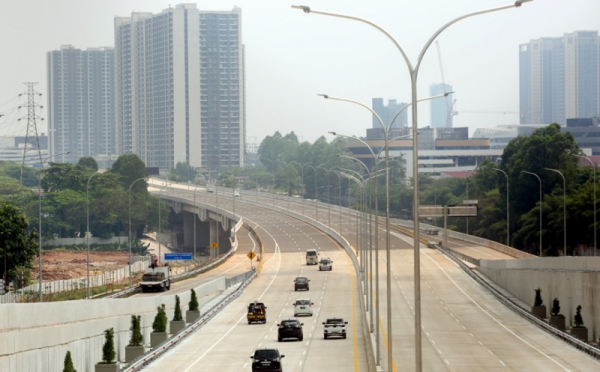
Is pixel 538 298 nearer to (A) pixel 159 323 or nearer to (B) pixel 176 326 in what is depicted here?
(B) pixel 176 326

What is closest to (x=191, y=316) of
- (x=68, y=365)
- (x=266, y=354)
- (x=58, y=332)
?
(x=266, y=354)

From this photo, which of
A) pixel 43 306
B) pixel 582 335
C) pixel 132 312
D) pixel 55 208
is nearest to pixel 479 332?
pixel 582 335

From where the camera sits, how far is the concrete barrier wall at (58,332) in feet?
107

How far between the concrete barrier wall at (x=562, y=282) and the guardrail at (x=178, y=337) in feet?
75.9

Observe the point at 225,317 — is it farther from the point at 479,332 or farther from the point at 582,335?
the point at 582,335

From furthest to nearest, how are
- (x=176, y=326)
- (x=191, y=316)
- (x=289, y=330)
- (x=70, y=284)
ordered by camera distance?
(x=70, y=284), (x=191, y=316), (x=176, y=326), (x=289, y=330)

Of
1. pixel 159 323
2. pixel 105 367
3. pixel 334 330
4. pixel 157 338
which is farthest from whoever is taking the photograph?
pixel 334 330

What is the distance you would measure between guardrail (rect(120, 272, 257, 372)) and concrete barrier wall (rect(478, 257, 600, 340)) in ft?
75.9

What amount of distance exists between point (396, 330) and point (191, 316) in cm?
1307

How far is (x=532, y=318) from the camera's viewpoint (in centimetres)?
6825

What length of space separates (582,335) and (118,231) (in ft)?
487

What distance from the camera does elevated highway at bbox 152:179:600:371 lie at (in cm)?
4834

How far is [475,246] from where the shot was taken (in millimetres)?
134500

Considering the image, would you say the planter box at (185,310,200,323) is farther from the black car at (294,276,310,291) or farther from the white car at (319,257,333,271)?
the white car at (319,257,333,271)
